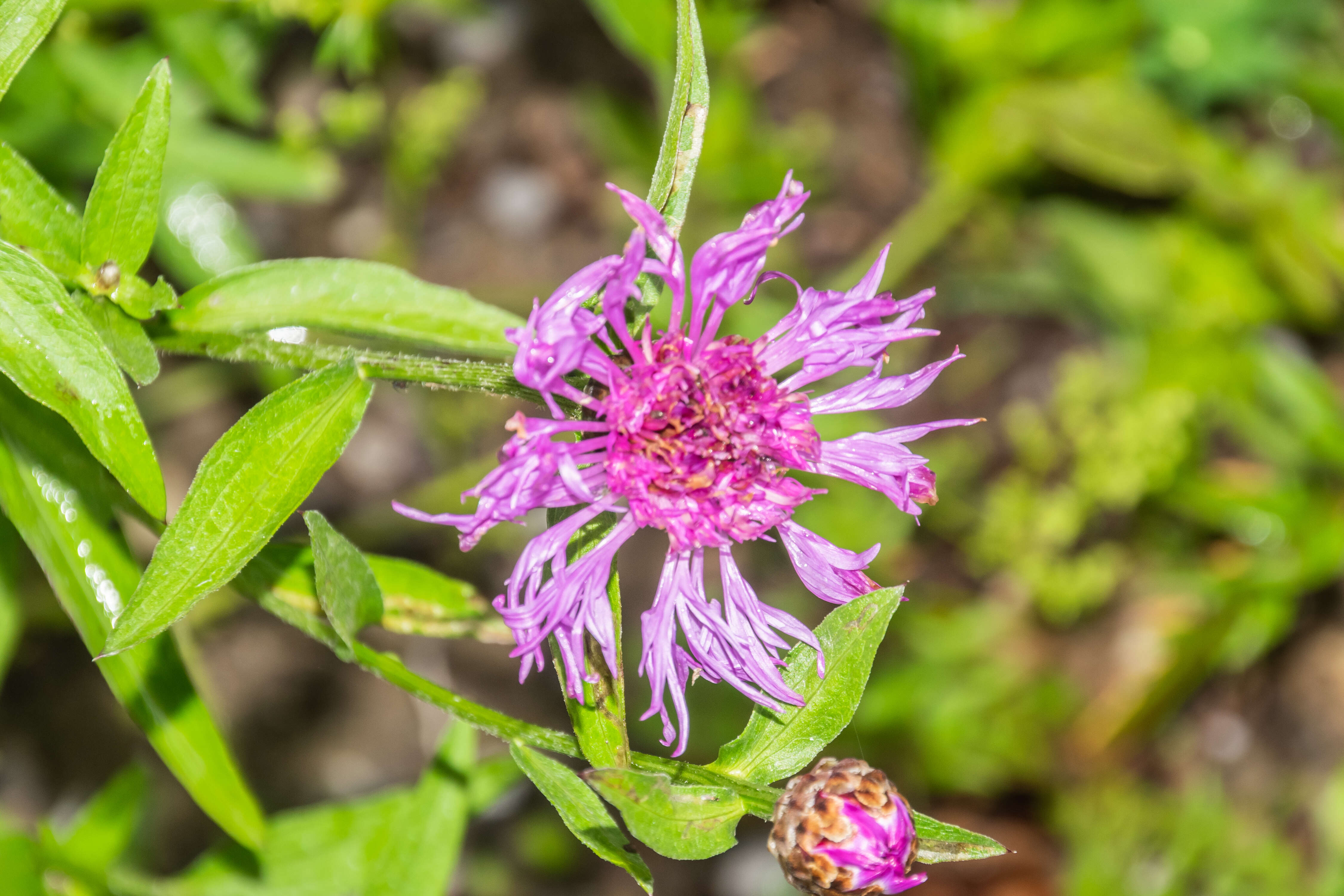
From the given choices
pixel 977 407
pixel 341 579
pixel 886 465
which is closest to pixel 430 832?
pixel 341 579

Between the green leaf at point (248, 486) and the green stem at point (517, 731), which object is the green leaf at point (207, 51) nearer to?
the green leaf at point (248, 486)

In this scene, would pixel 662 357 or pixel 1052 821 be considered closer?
pixel 662 357

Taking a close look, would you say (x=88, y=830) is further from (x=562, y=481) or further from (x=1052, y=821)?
(x=1052, y=821)

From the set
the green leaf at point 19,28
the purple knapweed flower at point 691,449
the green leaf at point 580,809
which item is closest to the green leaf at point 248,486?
the purple knapweed flower at point 691,449

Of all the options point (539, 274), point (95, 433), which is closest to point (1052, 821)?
point (539, 274)

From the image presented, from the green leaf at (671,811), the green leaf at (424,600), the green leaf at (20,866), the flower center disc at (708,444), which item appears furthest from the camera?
the green leaf at (20,866)

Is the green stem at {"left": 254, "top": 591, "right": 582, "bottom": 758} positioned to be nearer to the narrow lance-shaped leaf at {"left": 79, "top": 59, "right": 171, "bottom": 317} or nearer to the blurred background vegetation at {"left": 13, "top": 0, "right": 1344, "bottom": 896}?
the narrow lance-shaped leaf at {"left": 79, "top": 59, "right": 171, "bottom": 317}

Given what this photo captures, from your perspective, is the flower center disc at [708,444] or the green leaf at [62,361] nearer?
the green leaf at [62,361]
